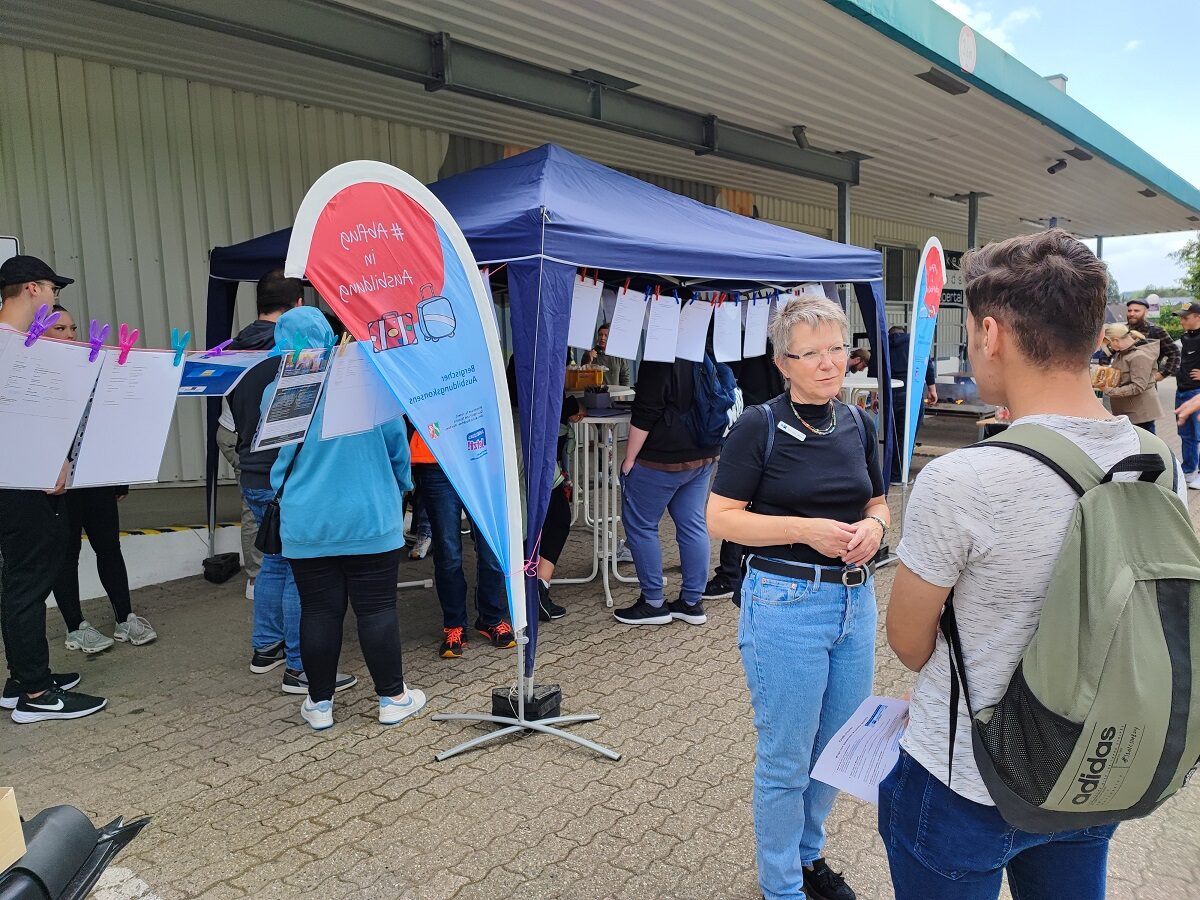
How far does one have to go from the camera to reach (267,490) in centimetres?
364

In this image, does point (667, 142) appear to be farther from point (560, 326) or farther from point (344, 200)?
point (344, 200)

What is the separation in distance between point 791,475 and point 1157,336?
9329 mm

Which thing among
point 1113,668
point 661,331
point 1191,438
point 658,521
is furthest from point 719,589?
point 1191,438

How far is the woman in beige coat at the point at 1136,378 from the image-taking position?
6.72 m

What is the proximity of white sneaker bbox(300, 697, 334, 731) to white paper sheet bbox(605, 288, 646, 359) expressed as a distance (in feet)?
7.22

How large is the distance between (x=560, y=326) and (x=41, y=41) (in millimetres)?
4292

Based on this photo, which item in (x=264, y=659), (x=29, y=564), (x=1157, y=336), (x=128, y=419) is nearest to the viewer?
(x=128, y=419)

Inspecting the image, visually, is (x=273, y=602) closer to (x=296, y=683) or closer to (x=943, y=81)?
(x=296, y=683)

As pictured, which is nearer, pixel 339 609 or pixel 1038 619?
pixel 1038 619

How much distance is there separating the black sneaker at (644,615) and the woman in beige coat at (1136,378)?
4732mm

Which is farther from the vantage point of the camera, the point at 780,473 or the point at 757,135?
the point at 757,135

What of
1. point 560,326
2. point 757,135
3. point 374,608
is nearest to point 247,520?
point 374,608

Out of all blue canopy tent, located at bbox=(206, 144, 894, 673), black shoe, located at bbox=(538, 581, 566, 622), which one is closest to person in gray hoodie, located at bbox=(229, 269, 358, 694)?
blue canopy tent, located at bbox=(206, 144, 894, 673)

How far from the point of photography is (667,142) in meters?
7.30
